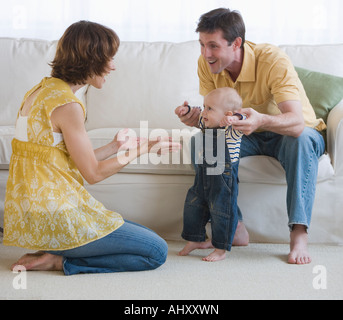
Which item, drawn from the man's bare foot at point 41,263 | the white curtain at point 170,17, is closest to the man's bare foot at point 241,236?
the man's bare foot at point 41,263

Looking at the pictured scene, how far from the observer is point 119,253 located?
5.98 feet

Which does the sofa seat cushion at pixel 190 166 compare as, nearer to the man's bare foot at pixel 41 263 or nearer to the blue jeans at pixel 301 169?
the blue jeans at pixel 301 169

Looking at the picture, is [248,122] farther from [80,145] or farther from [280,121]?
[80,145]

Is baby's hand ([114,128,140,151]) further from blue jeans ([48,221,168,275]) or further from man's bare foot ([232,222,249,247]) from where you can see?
man's bare foot ([232,222,249,247])

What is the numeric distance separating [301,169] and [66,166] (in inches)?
34.8

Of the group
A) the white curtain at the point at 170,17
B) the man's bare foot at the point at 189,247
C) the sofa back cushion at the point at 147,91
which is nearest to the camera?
the man's bare foot at the point at 189,247

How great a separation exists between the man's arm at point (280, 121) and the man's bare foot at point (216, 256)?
466mm

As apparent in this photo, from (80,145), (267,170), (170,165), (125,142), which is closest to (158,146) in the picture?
(125,142)

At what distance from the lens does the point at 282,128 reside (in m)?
1.98

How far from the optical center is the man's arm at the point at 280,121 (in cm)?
188

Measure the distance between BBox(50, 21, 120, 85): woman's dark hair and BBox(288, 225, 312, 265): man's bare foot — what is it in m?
0.94

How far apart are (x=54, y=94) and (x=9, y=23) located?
6.55ft
